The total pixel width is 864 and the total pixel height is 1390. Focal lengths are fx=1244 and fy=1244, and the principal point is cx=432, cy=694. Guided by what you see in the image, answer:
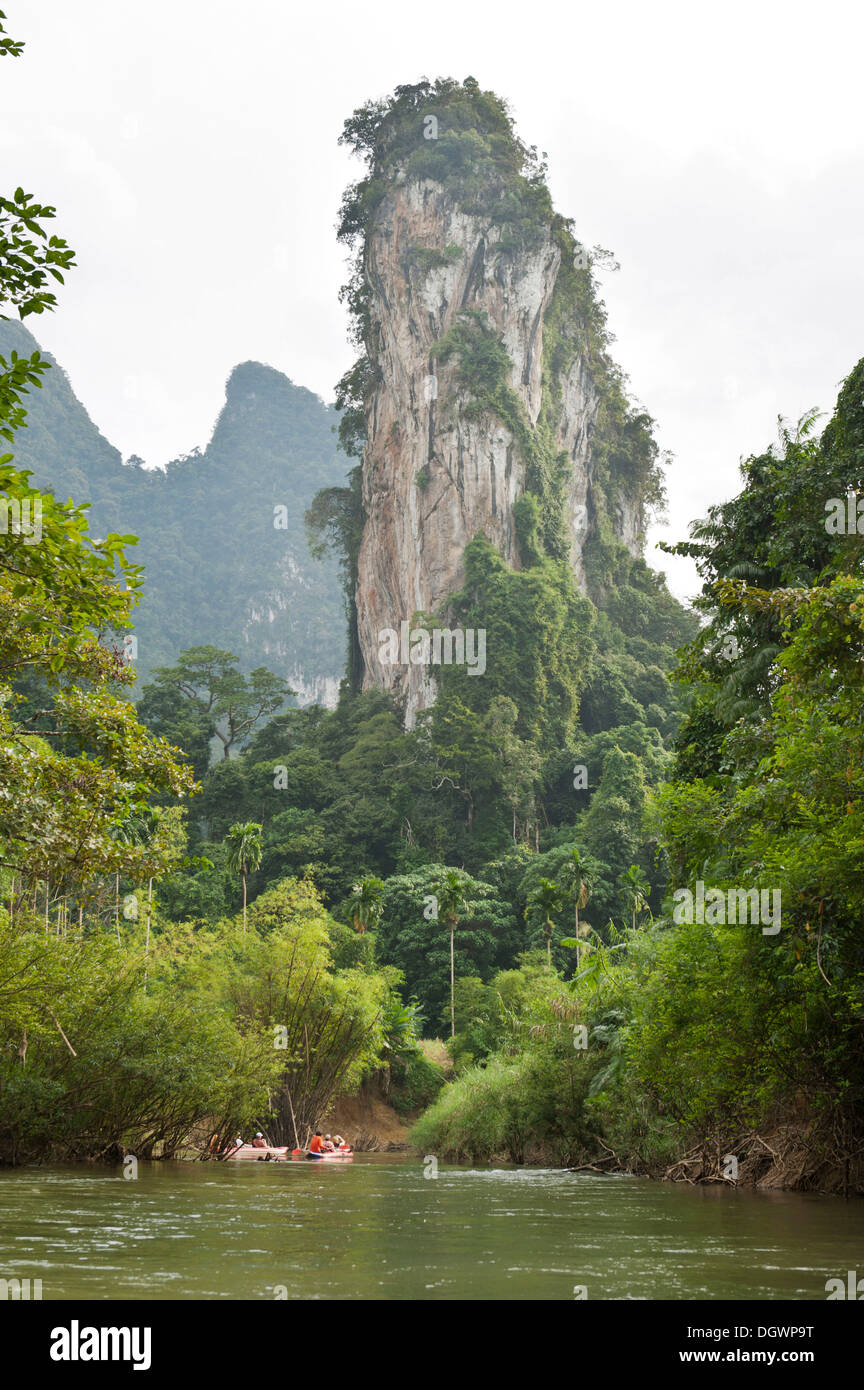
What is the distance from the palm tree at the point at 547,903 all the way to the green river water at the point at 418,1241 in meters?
32.2

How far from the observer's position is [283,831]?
212 feet

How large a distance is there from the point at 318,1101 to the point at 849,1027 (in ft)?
95.2

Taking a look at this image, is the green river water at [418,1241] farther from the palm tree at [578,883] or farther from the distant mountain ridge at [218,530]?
the distant mountain ridge at [218,530]

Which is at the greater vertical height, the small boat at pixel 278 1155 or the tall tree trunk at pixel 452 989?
the tall tree trunk at pixel 452 989

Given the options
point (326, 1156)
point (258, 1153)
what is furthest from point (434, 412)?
point (258, 1153)

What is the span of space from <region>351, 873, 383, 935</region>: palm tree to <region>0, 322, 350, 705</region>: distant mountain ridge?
276ft

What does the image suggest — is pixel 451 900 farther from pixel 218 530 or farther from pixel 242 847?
pixel 218 530

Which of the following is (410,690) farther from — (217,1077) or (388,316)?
(217,1077)

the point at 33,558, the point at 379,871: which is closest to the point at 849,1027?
the point at 33,558

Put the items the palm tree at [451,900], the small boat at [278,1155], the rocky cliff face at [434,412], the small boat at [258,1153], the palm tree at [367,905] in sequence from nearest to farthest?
the small boat at [258,1153] < the small boat at [278,1155] < the palm tree at [367,905] < the palm tree at [451,900] < the rocky cliff face at [434,412]

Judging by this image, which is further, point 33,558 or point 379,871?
point 379,871

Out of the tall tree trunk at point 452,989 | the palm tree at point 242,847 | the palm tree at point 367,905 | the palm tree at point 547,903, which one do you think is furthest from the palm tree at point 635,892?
the palm tree at point 242,847

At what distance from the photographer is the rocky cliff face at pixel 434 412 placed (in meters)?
74.2

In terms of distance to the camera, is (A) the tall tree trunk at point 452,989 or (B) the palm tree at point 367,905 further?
(B) the palm tree at point 367,905
